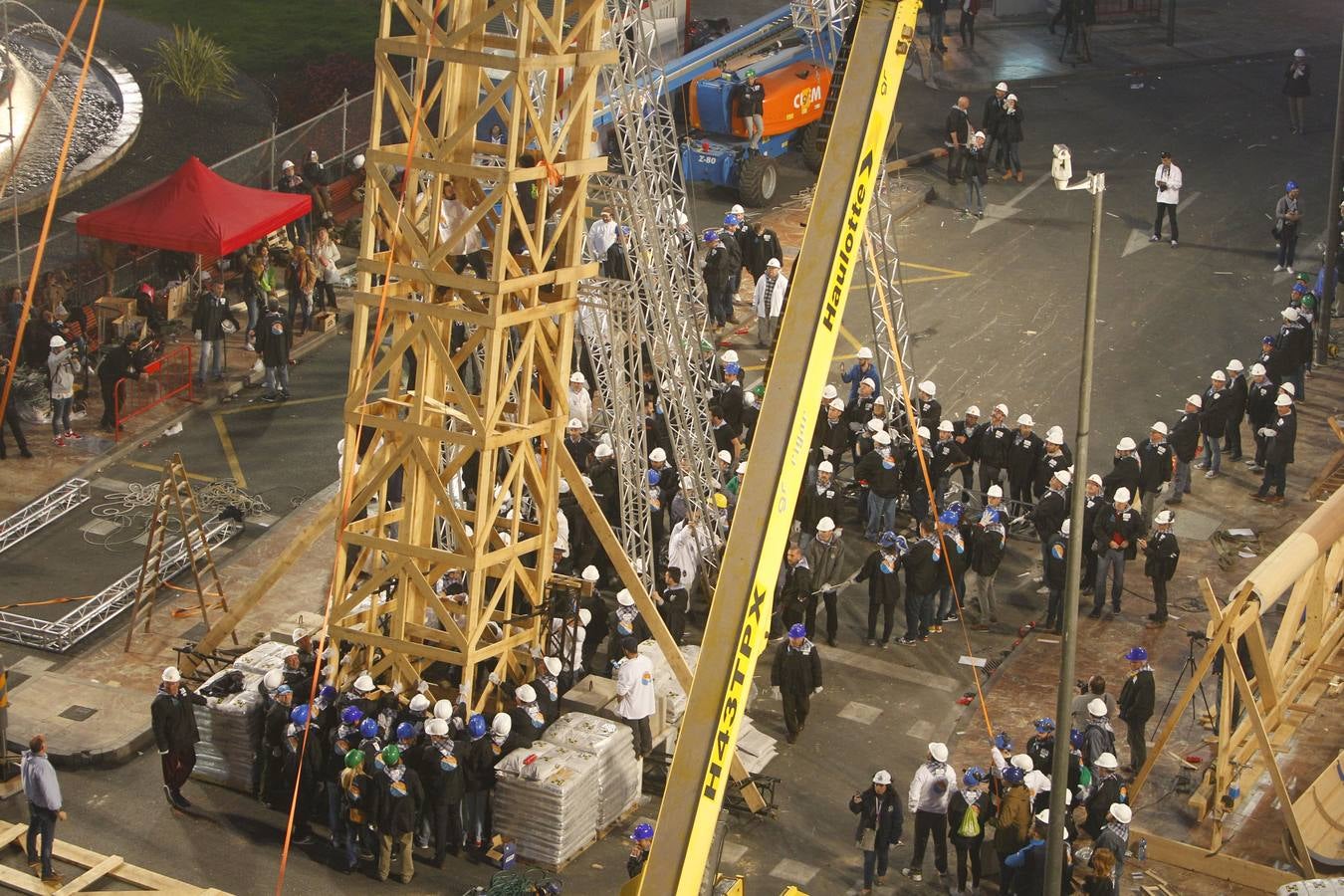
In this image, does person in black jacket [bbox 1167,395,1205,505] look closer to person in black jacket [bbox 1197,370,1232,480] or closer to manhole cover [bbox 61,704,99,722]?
person in black jacket [bbox 1197,370,1232,480]

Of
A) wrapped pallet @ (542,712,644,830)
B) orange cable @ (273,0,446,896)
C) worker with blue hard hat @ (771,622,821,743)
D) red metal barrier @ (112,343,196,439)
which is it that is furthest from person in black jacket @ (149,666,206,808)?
red metal barrier @ (112,343,196,439)

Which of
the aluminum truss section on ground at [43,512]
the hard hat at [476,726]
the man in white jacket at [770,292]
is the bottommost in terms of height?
the hard hat at [476,726]

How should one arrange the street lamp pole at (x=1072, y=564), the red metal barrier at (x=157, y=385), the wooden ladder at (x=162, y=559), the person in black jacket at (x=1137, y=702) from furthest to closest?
the red metal barrier at (x=157, y=385) < the wooden ladder at (x=162, y=559) < the person in black jacket at (x=1137, y=702) < the street lamp pole at (x=1072, y=564)

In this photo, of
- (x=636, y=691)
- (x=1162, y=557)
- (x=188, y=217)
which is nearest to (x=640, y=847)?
(x=636, y=691)

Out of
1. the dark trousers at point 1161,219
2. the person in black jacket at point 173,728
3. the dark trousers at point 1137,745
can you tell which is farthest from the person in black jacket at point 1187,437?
the person in black jacket at point 173,728

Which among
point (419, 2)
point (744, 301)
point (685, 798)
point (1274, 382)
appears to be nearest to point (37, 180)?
point (744, 301)

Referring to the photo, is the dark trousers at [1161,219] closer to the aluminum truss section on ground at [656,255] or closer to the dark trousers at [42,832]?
the aluminum truss section on ground at [656,255]

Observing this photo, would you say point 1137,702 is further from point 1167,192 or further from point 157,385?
point 1167,192
